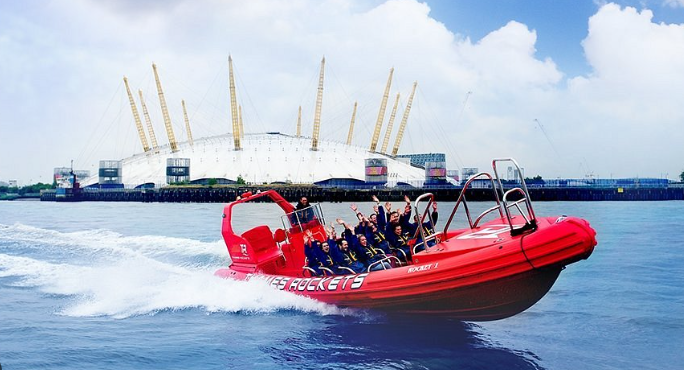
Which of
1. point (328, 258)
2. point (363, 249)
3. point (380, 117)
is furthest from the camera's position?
point (380, 117)

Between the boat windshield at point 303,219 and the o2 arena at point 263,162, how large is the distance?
8333 cm

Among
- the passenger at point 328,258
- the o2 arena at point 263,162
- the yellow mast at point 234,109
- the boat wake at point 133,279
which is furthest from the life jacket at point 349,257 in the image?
the yellow mast at point 234,109

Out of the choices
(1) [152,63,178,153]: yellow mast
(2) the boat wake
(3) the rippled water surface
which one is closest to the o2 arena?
(1) [152,63,178,153]: yellow mast

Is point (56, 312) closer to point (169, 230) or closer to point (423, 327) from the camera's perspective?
point (423, 327)

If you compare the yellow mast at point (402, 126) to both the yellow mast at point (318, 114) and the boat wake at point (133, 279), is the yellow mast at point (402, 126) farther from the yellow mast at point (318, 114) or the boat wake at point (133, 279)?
the boat wake at point (133, 279)

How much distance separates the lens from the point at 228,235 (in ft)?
48.9

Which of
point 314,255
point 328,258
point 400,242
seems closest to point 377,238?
point 400,242

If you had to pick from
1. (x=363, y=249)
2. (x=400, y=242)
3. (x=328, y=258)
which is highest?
(x=400, y=242)

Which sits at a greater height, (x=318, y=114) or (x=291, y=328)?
(x=318, y=114)

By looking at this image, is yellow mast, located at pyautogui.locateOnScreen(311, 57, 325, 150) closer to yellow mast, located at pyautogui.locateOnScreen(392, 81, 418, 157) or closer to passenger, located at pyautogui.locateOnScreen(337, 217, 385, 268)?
yellow mast, located at pyautogui.locateOnScreen(392, 81, 418, 157)

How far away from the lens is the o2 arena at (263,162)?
330ft

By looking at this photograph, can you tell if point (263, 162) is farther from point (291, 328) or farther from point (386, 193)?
point (291, 328)

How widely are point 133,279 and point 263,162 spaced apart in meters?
87.8

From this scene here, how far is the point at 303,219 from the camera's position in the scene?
47.8ft
